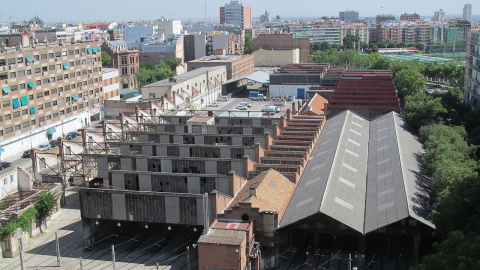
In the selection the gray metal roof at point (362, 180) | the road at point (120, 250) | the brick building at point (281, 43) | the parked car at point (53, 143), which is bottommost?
the road at point (120, 250)

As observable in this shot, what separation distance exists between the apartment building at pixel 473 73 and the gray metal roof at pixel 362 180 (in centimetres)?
1343

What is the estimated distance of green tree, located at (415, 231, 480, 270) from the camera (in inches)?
803

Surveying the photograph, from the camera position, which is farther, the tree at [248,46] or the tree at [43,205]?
the tree at [248,46]

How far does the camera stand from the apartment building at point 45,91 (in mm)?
59344

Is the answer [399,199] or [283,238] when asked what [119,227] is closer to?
[283,238]

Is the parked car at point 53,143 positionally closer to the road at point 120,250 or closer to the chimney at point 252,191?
the road at point 120,250

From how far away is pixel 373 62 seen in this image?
118625 millimetres

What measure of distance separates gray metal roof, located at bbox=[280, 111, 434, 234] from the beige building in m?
91.1

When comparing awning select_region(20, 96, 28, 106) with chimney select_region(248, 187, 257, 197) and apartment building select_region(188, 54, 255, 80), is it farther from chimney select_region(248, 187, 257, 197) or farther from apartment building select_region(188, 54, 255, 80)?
apartment building select_region(188, 54, 255, 80)

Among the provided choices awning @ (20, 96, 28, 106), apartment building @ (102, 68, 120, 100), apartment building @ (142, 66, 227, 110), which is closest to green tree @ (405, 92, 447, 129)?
apartment building @ (142, 66, 227, 110)

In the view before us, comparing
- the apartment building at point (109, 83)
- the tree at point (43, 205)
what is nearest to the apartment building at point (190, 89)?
the apartment building at point (109, 83)

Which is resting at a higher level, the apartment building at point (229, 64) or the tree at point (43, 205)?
the apartment building at point (229, 64)

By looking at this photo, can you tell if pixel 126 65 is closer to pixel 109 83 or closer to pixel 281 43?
pixel 109 83

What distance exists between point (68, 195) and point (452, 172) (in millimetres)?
29774
